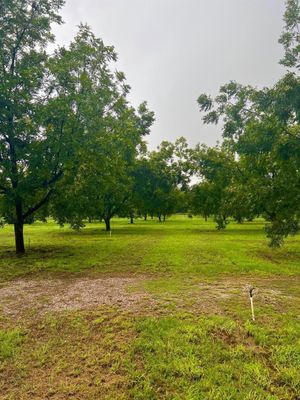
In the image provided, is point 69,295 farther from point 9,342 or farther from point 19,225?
point 19,225

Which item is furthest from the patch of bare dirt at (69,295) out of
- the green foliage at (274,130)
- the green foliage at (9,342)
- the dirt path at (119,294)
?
the green foliage at (274,130)

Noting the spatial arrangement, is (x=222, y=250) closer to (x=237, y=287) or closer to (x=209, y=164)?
(x=237, y=287)

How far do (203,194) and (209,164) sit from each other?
8.27 metres

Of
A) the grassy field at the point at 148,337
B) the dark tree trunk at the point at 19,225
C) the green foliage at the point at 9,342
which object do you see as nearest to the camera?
the grassy field at the point at 148,337

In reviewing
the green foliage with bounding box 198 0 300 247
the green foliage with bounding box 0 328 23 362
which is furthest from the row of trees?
the green foliage with bounding box 0 328 23 362

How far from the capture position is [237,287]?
31.9 feet

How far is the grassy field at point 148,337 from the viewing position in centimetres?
450

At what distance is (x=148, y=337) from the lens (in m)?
5.91

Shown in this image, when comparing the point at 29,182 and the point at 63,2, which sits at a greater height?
the point at 63,2

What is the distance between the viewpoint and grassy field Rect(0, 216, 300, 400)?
450 cm

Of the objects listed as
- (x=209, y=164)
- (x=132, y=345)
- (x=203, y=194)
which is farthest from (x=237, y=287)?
(x=203, y=194)

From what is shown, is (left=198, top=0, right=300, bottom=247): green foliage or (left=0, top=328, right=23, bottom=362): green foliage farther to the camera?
(left=198, top=0, right=300, bottom=247): green foliage

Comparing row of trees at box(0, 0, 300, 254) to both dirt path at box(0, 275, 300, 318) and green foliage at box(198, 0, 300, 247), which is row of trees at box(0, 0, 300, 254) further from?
dirt path at box(0, 275, 300, 318)

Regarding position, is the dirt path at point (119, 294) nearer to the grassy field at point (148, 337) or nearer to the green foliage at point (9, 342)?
the grassy field at point (148, 337)
